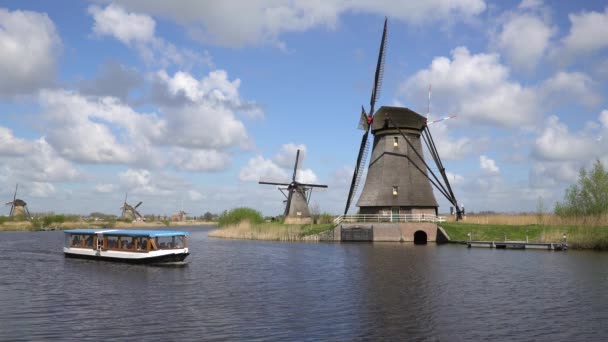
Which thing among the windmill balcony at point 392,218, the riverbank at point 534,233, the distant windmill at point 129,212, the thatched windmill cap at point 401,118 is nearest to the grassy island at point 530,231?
the riverbank at point 534,233

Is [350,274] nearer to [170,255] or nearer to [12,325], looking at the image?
[170,255]

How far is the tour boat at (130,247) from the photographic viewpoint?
3194cm

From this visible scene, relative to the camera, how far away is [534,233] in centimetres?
4219

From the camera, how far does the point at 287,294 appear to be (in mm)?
21234

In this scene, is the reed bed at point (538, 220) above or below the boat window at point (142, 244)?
above

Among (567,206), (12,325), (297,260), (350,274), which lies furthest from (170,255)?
(567,206)

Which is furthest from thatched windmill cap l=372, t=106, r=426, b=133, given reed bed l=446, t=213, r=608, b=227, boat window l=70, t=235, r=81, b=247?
boat window l=70, t=235, r=81, b=247

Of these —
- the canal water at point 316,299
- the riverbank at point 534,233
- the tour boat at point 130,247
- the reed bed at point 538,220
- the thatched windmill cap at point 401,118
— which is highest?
the thatched windmill cap at point 401,118

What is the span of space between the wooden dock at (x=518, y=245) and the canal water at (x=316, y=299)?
13.7ft

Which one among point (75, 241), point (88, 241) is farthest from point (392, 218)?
point (75, 241)

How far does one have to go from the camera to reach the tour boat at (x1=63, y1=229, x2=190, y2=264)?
31.9m

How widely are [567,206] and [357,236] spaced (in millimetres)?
18503

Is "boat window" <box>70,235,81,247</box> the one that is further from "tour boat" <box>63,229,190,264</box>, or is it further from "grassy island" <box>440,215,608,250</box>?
"grassy island" <box>440,215,608,250</box>

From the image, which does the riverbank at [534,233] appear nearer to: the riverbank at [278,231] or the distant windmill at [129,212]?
the riverbank at [278,231]
